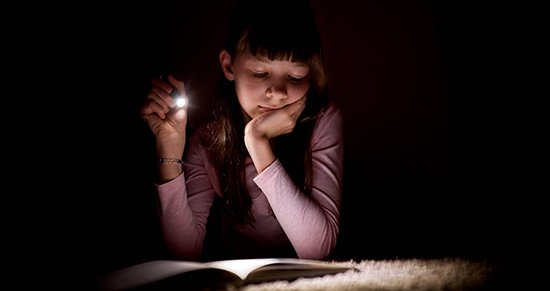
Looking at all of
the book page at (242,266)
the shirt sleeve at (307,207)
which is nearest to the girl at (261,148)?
the shirt sleeve at (307,207)

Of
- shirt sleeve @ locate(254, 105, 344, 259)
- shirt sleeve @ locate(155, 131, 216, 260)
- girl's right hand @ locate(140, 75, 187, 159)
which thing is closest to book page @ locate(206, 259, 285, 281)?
shirt sleeve @ locate(254, 105, 344, 259)

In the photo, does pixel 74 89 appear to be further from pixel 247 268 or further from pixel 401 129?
pixel 401 129

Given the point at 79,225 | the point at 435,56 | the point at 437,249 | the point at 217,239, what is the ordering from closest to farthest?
the point at 437,249
the point at 79,225
the point at 217,239
the point at 435,56

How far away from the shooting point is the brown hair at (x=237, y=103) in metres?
0.91

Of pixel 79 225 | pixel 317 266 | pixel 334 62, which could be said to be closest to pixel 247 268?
pixel 317 266

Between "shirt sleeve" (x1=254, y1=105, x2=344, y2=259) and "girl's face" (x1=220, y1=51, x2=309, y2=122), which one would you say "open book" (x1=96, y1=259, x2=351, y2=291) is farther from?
"girl's face" (x1=220, y1=51, x2=309, y2=122)

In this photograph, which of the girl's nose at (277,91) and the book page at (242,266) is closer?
the book page at (242,266)

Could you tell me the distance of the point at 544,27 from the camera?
1.21m

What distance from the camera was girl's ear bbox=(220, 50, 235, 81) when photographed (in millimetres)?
1036

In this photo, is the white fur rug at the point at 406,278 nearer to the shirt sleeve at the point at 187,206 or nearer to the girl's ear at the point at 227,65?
the shirt sleeve at the point at 187,206

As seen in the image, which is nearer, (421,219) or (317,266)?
(317,266)

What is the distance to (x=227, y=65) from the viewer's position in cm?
104

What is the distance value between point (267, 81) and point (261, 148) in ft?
0.63

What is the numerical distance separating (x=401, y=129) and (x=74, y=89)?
1321 millimetres
